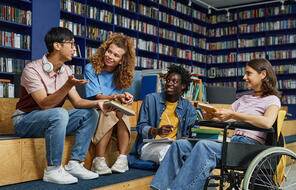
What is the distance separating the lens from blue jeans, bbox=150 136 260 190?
1563mm

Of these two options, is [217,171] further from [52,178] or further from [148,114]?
[52,178]

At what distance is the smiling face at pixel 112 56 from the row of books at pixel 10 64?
275 centimetres

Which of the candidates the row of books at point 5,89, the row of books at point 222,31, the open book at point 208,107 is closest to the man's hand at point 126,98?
the open book at point 208,107

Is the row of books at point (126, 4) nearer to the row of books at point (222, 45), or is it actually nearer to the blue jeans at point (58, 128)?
the row of books at point (222, 45)

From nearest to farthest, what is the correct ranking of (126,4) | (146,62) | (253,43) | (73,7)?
(73,7) < (126,4) < (146,62) < (253,43)

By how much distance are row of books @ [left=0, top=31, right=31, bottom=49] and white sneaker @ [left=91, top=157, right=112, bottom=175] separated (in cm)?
311

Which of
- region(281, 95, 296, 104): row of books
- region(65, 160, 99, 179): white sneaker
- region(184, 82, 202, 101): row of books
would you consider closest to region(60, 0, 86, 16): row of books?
region(184, 82, 202, 101): row of books

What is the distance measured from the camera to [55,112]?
172 centimetres

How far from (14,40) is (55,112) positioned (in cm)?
329

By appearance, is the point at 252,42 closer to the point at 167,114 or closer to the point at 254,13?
the point at 254,13

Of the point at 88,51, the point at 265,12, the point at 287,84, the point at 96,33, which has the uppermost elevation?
the point at 265,12

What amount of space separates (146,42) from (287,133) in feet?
10.5

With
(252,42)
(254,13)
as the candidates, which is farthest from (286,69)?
(254,13)

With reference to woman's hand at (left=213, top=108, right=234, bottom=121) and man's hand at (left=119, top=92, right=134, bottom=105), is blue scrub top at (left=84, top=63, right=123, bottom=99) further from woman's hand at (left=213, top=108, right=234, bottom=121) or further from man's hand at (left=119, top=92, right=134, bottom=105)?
woman's hand at (left=213, top=108, right=234, bottom=121)
